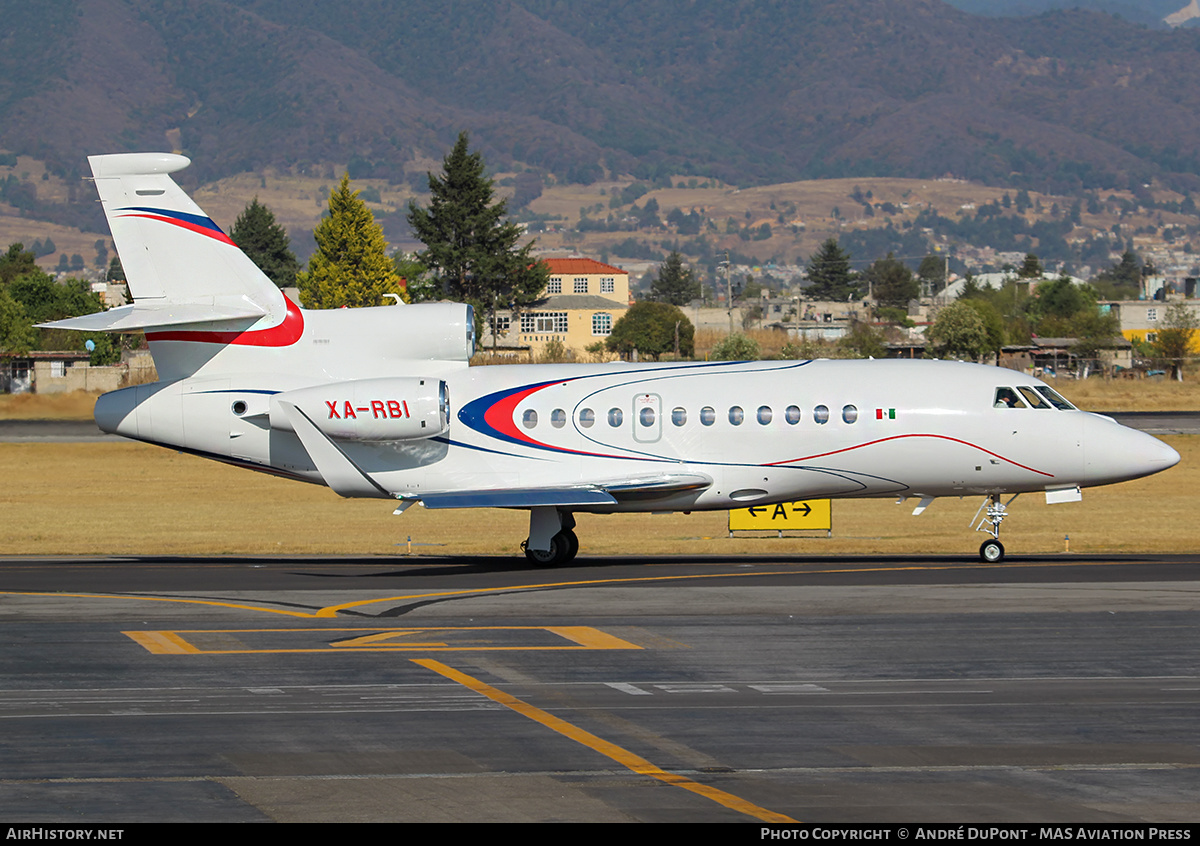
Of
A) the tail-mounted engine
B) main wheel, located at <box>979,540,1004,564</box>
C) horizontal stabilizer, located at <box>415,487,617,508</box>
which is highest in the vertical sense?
the tail-mounted engine

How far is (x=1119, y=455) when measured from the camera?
2997cm

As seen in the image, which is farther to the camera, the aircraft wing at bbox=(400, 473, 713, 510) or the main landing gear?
the main landing gear

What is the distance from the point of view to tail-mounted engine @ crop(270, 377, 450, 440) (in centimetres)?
3019

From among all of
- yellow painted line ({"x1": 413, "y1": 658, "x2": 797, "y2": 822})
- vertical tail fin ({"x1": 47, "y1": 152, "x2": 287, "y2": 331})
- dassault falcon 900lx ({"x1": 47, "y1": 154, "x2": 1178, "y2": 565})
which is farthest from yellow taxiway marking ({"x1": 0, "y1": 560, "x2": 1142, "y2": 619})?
vertical tail fin ({"x1": 47, "y1": 152, "x2": 287, "y2": 331})

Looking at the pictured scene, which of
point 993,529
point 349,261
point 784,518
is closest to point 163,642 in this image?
point 993,529

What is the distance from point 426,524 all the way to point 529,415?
42.5ft

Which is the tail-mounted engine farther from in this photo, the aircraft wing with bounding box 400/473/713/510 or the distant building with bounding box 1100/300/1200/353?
the distant building with bounding box 1100/300/1200/353

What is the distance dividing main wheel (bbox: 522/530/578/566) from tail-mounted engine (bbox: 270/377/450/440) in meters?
Result: 3.41

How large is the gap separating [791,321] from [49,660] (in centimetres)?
17415

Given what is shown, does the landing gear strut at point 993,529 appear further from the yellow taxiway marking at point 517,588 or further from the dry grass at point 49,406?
the dry grass at point 49,406

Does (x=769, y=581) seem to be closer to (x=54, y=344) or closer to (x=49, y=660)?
(x=49, y=660)

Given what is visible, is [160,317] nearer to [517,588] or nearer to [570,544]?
[517,588]

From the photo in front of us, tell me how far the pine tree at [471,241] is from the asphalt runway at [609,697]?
94721mm

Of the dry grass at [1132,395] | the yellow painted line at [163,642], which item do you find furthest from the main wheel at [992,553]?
the dry grass at [1132,395]
